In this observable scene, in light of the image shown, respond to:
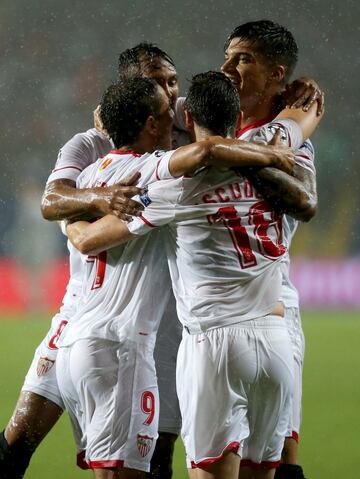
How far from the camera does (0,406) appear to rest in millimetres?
6711

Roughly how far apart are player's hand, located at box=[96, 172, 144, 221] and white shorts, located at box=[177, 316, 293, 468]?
410 millimetres

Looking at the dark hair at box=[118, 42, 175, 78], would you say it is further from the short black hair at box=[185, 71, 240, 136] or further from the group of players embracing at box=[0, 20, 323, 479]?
the short black hair at box=[185, 71, 240, 136]

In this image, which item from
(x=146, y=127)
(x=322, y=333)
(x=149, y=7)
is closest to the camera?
(x=146, y=127)

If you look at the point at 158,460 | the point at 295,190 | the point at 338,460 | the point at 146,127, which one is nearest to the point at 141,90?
the point at 146,127

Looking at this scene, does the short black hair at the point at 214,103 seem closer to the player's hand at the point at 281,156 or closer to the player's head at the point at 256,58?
the player's hand at the point at 281,156

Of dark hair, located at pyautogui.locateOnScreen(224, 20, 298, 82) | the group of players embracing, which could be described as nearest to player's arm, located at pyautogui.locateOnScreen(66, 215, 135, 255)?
the group of players embracing

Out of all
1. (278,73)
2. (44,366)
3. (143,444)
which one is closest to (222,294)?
(143,444)

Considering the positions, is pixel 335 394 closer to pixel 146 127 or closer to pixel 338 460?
pixel 338 460

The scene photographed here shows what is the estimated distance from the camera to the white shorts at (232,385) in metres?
2.64

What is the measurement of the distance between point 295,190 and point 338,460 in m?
2.54

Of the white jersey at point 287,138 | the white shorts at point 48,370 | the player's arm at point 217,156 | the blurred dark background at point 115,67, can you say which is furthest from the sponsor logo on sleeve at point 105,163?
the blurred dark background at point 115,67

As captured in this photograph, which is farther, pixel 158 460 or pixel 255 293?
pixel 158 460

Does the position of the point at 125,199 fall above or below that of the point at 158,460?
above

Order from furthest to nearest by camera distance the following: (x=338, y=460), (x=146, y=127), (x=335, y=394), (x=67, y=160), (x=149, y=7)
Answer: (x=149, y=7), (x=335, y=394), (x=338, y=460), (x=67, y=160), (x=146, y=127)
